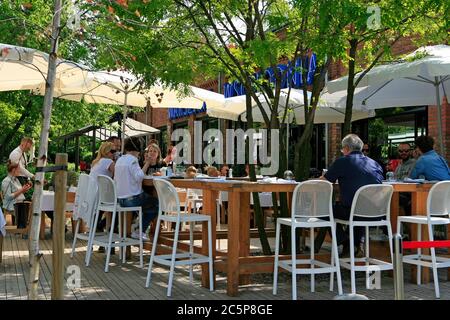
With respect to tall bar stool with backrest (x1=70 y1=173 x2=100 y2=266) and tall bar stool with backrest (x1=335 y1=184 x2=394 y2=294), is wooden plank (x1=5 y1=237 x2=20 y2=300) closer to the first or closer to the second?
tall bar stool with backrest (x1=70 y1=173 x2=100 y2=266)

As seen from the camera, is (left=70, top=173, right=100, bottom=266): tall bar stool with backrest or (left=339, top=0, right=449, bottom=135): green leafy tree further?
(left=70, top=173, right=100, bottom=266): tall bar stool with backrest

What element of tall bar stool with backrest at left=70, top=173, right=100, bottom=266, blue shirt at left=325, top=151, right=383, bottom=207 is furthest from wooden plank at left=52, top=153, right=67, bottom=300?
tall bar stool with backrest at left=70, top=173, right=100, bottom=266

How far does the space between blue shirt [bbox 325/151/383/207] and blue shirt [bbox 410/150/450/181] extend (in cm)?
140

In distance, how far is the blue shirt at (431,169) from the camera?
723cm

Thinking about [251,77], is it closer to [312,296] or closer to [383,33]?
[383,33]

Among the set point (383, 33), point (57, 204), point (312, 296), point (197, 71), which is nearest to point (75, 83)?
point (197, 71)

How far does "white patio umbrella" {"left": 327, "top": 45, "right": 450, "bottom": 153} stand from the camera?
7.02m

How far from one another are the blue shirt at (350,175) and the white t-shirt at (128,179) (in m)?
2.56

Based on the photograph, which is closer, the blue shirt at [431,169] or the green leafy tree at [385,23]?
the green leafy tree at [385,23]

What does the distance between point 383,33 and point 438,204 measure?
235cm

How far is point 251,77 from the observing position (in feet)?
24.8

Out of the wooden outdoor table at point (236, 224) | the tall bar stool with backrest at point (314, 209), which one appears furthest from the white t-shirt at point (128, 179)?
the tall bar stool with backrest at point (314, 209)

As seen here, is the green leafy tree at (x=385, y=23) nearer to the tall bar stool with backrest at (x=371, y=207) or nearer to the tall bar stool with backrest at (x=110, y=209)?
the tall bar stool with backrest at (x=371, y=207)

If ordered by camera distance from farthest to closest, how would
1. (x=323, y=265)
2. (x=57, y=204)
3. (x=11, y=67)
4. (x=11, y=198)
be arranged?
(x=11, y=198)
(x=11, y=67)
(x=323, y=265)
(x=57, y=204)
